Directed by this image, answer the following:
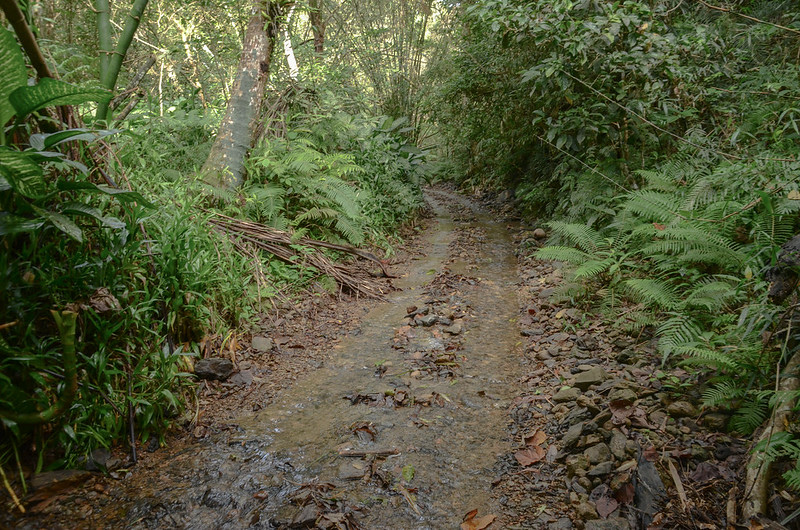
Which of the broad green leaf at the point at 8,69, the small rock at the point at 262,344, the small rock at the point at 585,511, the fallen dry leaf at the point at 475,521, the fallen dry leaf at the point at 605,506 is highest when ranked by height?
the broad green leaf at the point at 8,69

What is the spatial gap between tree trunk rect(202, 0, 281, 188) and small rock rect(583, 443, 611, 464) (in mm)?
4583

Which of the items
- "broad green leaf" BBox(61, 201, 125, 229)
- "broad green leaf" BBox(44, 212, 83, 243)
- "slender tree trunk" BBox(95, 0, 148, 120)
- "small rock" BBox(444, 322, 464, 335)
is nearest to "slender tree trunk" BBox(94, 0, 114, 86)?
"slender tree trunk" BBox(95, 0, 148, 120)

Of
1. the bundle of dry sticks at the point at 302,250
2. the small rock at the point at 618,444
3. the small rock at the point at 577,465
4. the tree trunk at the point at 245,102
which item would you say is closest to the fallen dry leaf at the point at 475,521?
the small rock at the point at 577,465

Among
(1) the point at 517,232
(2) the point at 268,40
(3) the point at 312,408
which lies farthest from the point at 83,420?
(1) the point at 517,232

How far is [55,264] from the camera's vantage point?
2.37 meters

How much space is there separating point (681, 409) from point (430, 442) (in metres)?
1.48

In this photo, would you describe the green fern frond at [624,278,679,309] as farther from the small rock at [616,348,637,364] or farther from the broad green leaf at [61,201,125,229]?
the broad green leaf at [61,201,125,229]

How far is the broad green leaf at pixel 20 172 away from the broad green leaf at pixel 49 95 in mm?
270

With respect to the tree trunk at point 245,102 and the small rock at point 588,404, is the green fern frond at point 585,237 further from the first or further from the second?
the tree trunk at point 245,102

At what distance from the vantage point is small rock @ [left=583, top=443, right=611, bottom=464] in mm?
2336

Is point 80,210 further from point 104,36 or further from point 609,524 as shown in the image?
point 609,524

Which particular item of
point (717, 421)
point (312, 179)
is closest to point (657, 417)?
point (717, 421)

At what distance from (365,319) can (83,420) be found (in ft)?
9.12

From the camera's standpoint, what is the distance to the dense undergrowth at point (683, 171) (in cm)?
267
